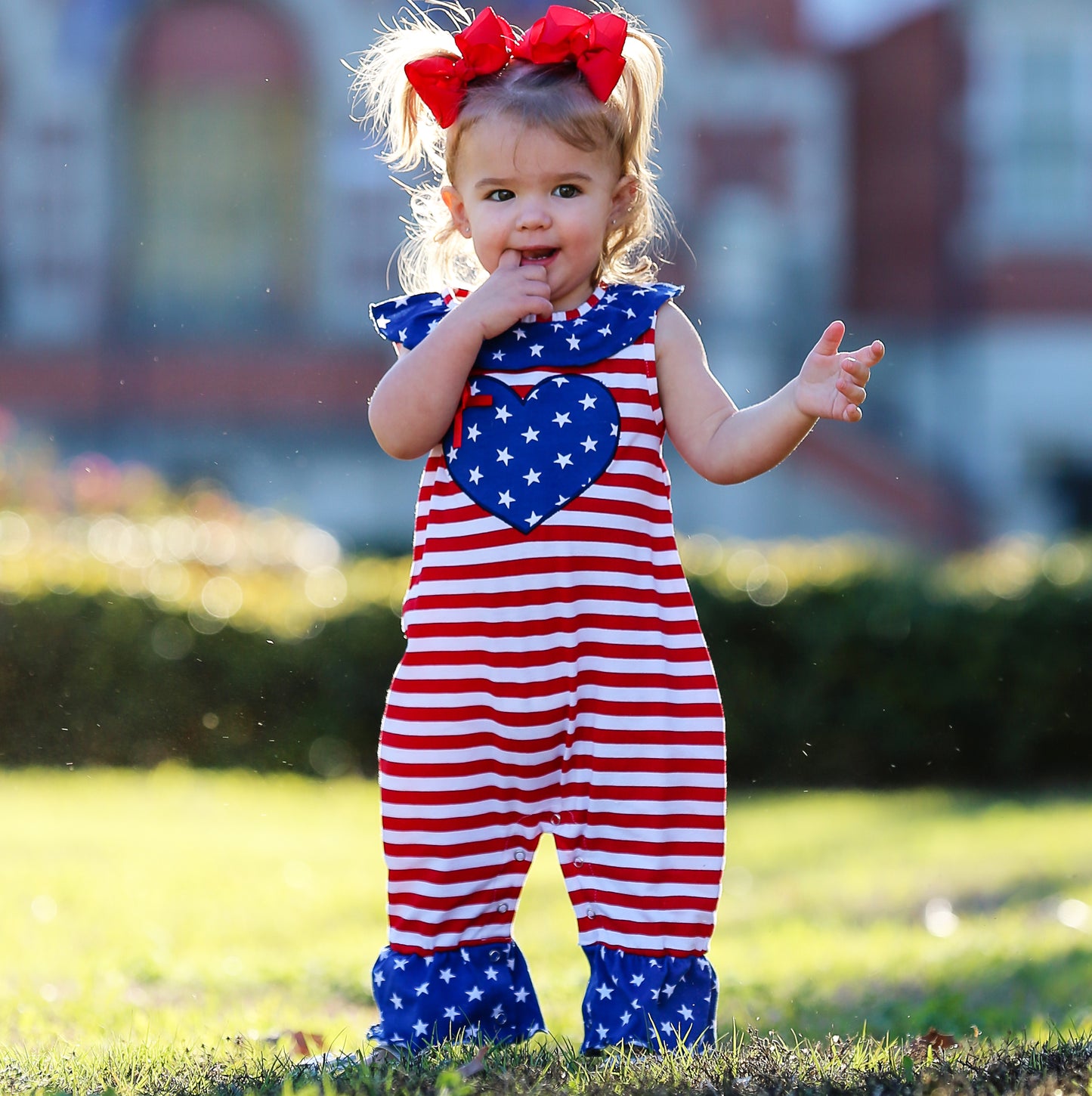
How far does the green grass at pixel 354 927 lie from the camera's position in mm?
2938

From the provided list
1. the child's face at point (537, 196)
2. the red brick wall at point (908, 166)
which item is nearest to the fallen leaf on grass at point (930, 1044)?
the child's face at point (537, 196)

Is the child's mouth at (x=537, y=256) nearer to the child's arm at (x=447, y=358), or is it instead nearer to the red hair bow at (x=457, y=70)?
the child's arm at (x=447, y=358)

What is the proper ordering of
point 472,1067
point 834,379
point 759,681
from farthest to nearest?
point 759,681
point 834,379
point 472,1067

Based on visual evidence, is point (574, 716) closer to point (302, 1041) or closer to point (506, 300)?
point (506, 300)

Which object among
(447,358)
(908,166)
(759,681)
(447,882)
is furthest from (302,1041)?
(908,166)

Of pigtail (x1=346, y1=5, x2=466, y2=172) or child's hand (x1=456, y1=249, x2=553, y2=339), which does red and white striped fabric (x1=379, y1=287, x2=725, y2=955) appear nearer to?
child's hand (x1=456, y1=249, x2=553, y2=339)

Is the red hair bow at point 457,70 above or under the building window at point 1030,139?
under

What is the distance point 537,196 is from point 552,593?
679 millimetres

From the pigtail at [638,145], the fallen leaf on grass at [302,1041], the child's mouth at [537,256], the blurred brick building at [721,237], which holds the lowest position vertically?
the fallen leaf on grass at [302,1041]

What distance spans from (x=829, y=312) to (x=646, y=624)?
17754 millimetres

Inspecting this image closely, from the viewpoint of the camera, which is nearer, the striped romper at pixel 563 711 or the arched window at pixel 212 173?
the striped romper at pixel 563 711

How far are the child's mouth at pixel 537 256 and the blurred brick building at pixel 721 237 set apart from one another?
1576cm

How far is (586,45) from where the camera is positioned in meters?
2.67

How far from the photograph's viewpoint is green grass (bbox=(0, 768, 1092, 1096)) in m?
2.94
